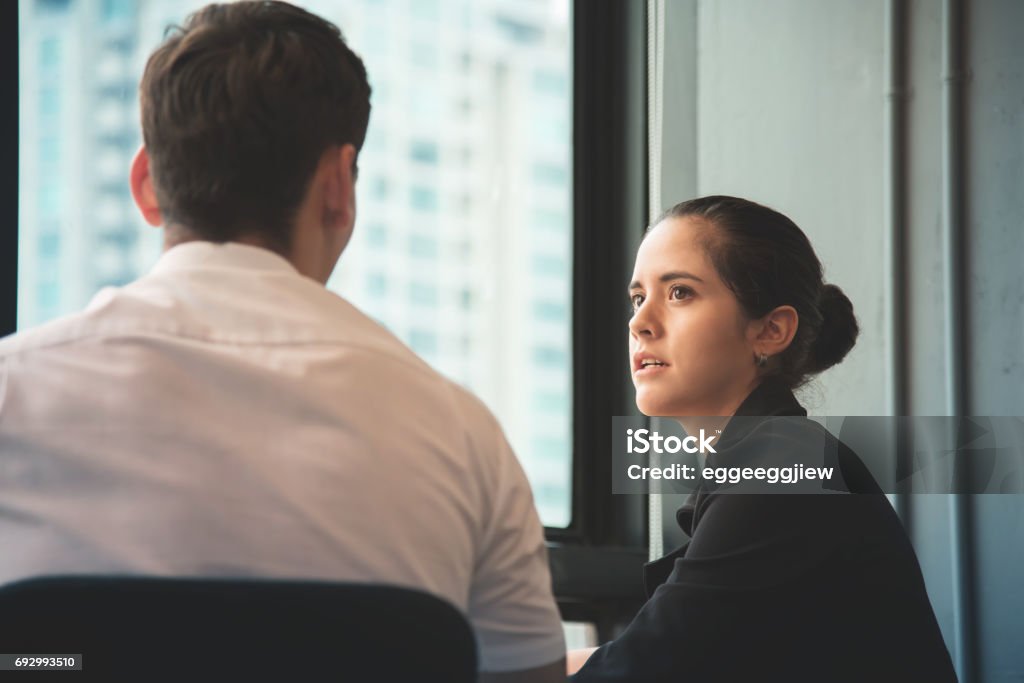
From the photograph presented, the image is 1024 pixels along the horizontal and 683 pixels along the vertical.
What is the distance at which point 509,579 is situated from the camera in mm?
881

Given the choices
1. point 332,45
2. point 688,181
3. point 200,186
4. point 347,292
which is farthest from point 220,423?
point 688,181

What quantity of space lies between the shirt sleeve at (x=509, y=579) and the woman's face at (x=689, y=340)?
0.74 m

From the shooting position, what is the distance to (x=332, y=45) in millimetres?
986

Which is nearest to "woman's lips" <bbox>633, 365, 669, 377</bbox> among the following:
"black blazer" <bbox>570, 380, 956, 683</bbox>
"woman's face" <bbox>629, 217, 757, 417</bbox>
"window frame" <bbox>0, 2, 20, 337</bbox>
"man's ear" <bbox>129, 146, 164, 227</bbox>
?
"woman's face" <bbox>629, 217, 757, 417</bbox>

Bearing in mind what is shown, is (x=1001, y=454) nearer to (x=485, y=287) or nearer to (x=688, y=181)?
(x=688, y=181)

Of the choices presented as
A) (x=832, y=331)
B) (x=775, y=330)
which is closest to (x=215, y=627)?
(x=775, y=330)

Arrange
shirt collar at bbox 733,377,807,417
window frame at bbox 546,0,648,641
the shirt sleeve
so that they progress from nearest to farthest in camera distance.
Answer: the shirt sleeve → shirt collar at bbox 733,377,807,417 → window frame at bbox 546,0,648,641

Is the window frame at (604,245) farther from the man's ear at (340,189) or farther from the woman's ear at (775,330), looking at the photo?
the man's ear at (340,189)

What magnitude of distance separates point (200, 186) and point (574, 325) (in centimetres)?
167

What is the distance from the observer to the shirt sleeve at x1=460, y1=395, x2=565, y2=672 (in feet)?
2.82

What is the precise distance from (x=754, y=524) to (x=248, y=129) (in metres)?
0.77

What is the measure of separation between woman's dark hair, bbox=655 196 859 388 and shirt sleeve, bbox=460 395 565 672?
0.84 meters

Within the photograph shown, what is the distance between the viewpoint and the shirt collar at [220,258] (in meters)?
0.88

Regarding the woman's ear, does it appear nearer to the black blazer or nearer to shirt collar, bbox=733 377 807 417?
shirt collar, bbox=733 377 807 417
